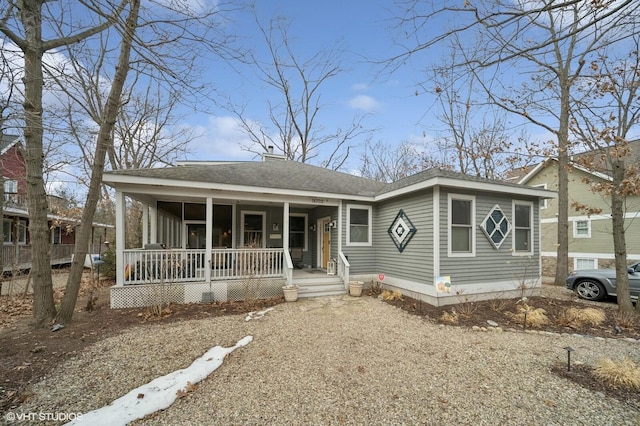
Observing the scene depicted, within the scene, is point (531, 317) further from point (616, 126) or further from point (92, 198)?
point (92, 198)

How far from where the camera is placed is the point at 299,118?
65.9 feet

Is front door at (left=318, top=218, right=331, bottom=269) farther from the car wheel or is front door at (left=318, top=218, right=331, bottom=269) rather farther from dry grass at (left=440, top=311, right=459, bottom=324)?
the car wheel

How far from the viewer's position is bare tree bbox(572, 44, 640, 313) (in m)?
5.89

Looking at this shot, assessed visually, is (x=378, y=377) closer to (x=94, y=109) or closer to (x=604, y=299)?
(x=604, y=299)

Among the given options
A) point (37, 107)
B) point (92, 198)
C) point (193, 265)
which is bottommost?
point (193, 265)

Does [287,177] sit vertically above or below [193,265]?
above

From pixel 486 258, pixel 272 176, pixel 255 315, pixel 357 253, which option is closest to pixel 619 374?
pixel 486 258

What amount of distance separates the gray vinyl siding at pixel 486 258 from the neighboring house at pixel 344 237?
0.03 m

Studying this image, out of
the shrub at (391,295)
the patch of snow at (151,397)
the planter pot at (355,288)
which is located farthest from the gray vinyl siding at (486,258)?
the patch of snow at (151,397)

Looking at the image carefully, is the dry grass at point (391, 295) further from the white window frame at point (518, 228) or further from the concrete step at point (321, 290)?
the white window frame at point (518, 228)

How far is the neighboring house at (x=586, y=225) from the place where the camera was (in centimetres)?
1170

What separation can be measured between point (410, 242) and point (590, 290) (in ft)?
18.3

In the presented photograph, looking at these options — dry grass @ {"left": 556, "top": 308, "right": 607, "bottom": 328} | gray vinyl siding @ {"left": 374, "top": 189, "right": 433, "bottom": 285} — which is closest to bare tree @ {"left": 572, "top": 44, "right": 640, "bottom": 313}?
dry grass @ {"left": 556, "top": 308, "right": 607, "bottom": 328}

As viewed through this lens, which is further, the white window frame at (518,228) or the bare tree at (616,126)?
the white window frame at (518,228)
